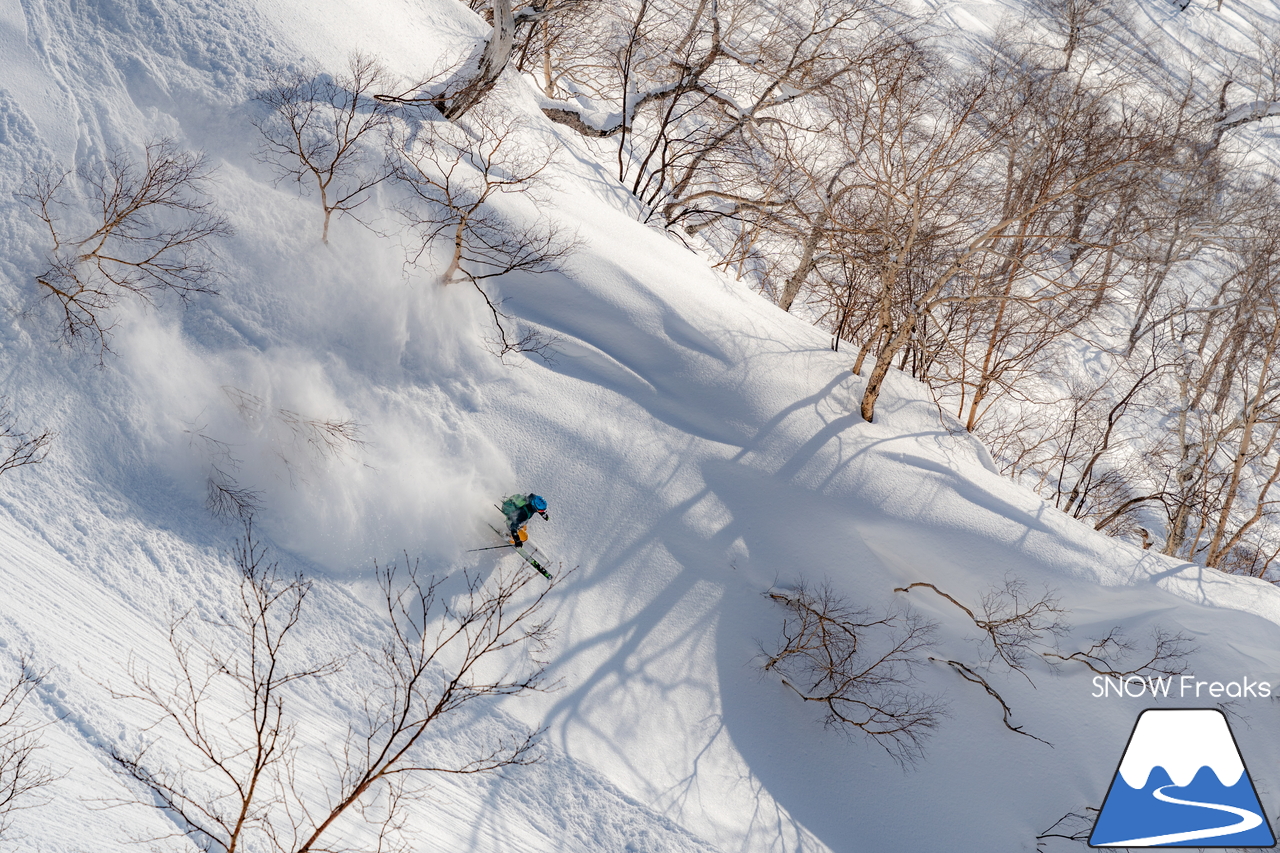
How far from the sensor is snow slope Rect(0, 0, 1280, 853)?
12492 millimetres

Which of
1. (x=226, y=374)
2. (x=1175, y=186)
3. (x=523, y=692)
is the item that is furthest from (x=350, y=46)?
(x=1175, y=186)

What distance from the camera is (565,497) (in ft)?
47.1

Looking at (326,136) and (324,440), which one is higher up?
(326,136)

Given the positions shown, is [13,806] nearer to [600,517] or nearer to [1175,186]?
[600,517]

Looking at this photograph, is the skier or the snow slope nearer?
the snow slope

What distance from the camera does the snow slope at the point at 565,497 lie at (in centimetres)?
1249

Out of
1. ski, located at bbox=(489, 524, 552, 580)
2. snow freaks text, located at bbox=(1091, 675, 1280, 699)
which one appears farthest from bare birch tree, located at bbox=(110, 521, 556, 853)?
snow freaks text, located at bbox=(1091, 675, 1280, 699)

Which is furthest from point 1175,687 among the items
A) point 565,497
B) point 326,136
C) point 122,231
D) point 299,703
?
point 122,231

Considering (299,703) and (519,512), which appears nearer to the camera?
(299,703)

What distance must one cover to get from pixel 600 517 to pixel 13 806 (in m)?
8.86

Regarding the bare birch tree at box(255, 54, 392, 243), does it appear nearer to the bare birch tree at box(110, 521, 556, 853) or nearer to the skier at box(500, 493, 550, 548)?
the skier at box(500, 493, 550, 548)

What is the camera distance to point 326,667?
12320mm

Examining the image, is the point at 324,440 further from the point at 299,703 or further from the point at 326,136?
the point at 326,136

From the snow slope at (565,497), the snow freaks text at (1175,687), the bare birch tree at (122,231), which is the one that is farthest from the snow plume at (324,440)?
the snow freaks text at (1175,687)
